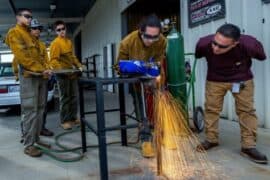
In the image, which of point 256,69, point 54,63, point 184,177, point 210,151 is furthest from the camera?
point 54,63

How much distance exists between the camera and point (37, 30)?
544 centimetres

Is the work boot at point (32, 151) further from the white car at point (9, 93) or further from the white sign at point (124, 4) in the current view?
the white sign at point (124, 4)

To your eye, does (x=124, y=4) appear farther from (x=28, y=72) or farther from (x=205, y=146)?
(x=205, y=146)

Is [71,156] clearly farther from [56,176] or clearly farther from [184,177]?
[184,177]

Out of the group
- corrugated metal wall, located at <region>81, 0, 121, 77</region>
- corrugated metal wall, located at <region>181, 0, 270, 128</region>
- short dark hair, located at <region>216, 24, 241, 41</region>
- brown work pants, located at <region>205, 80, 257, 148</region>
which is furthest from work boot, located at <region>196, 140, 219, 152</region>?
corrugated metal wall, located at <region>81, 0, 121, 77</region>

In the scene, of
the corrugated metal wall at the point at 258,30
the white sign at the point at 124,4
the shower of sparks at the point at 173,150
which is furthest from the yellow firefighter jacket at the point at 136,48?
the white sign at the point at 124,4

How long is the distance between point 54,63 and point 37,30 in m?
1.46

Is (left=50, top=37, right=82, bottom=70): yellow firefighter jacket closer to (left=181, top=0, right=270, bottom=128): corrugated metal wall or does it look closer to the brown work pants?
(left=181, top=0, right=270, bottom=128): corrugated metal wall

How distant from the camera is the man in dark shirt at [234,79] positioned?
4441mm

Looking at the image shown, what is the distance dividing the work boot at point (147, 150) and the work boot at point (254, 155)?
103 centimetres

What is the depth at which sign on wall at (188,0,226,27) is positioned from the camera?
7074 mm

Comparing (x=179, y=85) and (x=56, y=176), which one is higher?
(x=179, y=85)

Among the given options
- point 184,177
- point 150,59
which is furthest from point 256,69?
point 184,177

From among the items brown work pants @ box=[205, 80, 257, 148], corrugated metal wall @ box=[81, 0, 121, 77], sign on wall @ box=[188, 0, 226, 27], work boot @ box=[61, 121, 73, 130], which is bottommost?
work boot @ box=[61, 121, 73, 130]
